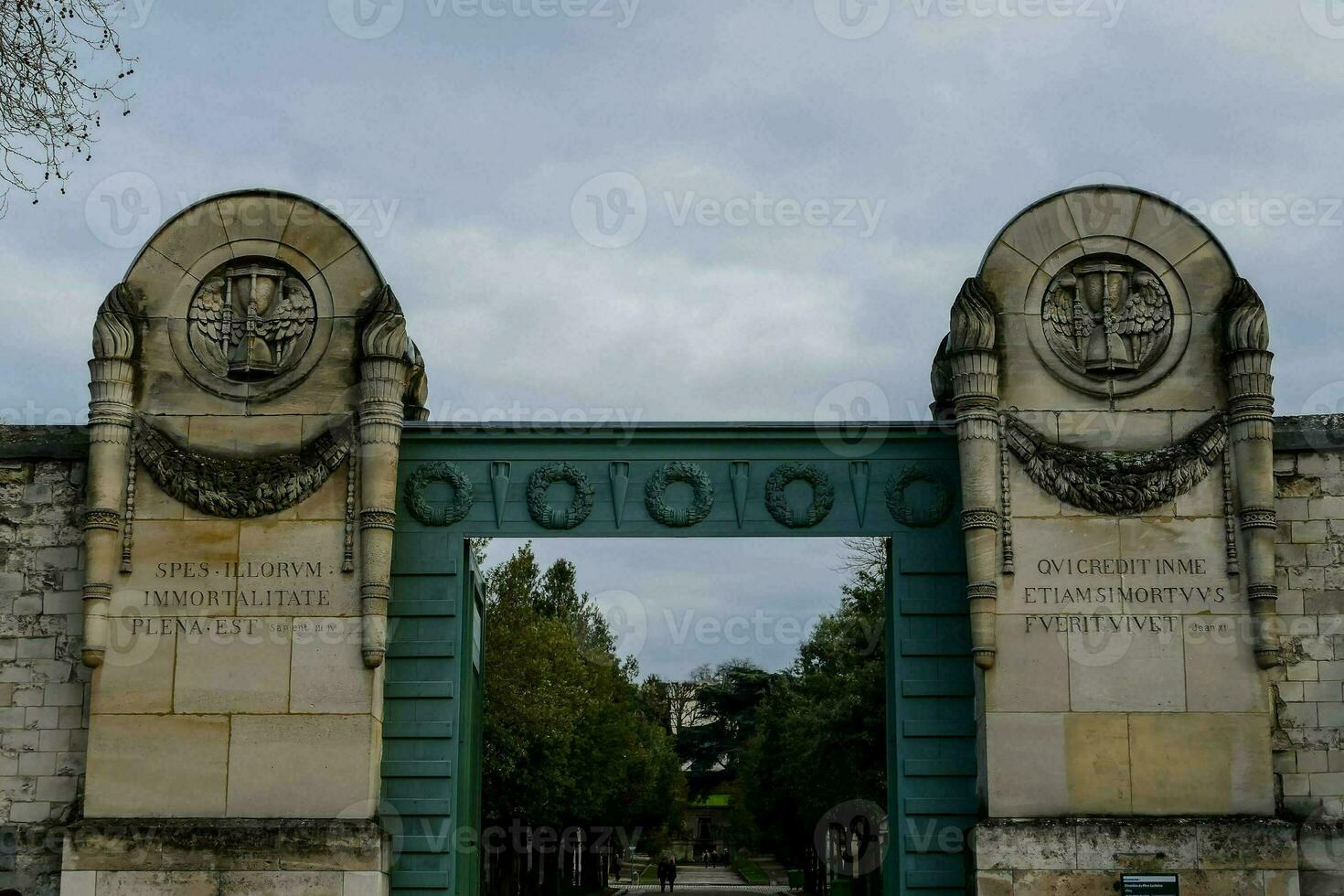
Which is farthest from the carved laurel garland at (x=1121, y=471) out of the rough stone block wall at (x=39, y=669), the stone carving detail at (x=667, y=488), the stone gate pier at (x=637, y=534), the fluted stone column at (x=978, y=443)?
the rough stone block wall at (x=39, y=669)

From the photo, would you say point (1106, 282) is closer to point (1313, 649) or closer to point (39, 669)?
point (1313, 649)

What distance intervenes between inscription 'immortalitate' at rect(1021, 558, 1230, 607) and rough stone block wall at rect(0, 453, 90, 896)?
9.97 m

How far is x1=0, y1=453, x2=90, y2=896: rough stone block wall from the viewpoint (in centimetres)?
1628

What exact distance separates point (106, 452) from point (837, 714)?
55.6 feet

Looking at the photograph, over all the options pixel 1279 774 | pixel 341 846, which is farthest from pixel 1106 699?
pixel 341 846

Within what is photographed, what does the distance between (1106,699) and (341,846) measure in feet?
25.4

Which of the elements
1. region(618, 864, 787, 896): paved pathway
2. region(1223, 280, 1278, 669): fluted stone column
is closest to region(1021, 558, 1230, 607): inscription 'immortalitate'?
region(1223, 280, 1278, 669): fluted stone column

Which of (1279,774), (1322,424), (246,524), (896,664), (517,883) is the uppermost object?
(1322,424)

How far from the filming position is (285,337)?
16875mm

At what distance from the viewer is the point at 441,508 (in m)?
16.9

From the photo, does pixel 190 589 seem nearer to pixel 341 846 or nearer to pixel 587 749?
pixel 341 846

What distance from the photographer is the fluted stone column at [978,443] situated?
52.5ft

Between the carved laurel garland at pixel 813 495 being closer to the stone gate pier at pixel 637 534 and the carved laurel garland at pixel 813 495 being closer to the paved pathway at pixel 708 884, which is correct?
the stone gate pier at pixel 637 534

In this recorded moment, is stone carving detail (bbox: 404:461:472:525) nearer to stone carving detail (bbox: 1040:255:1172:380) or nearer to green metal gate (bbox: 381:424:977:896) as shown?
green metal gate (bbox: 381:424:977:896)
